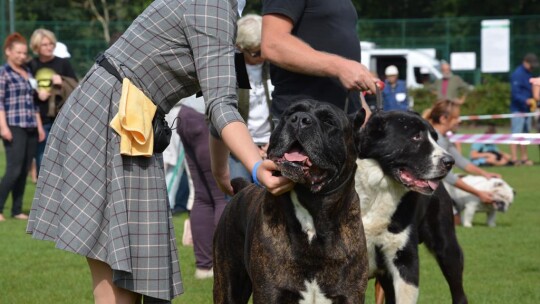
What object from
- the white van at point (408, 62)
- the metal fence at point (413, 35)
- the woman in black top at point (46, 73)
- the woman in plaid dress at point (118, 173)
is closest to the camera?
the woman in plaid dress at point (118, 173)

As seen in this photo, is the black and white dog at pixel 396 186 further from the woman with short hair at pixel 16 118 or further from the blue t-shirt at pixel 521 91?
the blue t-shirt at pixel 521 91

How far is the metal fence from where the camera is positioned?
32594 millimetres

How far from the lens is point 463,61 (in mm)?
33594

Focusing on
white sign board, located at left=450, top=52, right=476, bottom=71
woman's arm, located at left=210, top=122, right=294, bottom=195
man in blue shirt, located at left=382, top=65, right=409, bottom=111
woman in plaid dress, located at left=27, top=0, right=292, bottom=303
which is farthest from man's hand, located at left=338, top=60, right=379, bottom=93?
white sign board, located at left=450, top=52, right=476, bottom=71

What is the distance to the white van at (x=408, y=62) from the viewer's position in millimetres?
31891

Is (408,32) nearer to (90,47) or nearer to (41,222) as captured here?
(90,47)

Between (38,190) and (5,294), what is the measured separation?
3346mm

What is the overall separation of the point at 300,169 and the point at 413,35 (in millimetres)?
31751

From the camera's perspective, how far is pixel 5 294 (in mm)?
7395

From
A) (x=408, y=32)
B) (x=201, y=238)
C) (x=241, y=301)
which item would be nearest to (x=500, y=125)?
(x=408, y=32)

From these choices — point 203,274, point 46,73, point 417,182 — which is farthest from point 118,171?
point 46,73

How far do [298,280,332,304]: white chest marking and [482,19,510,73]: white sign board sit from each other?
2808 centimetres

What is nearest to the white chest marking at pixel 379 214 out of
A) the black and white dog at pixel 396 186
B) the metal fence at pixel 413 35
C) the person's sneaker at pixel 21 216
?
the black and white dog at pixel 396 186

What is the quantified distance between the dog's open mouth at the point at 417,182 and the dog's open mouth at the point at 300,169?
5.48 ft
